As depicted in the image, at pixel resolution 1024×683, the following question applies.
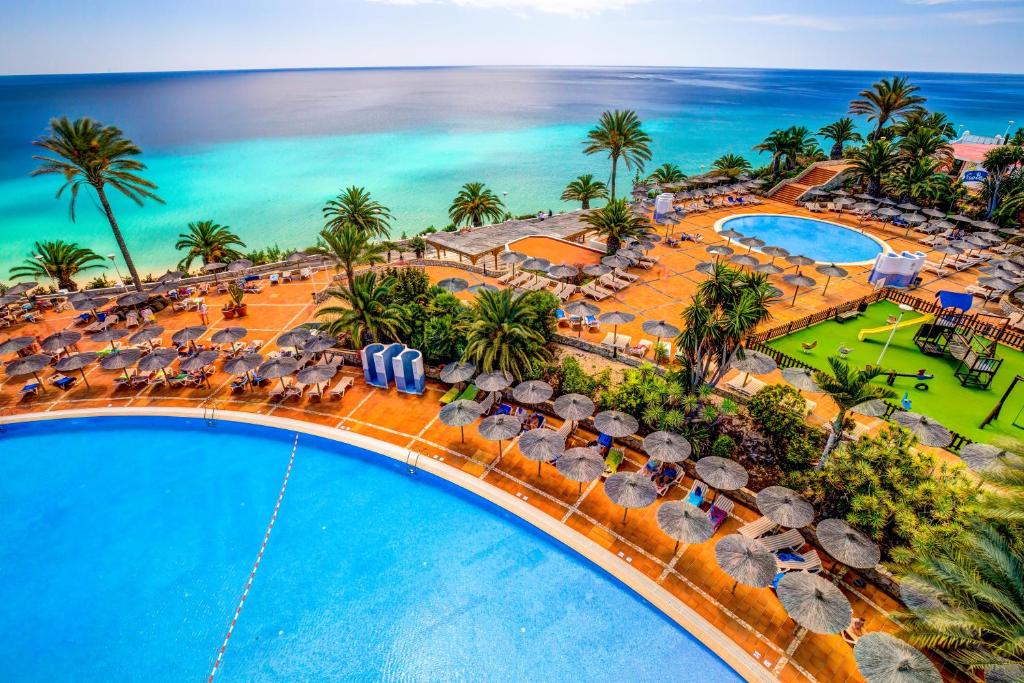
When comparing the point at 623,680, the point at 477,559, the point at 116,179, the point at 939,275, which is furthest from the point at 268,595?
the point at 939,275

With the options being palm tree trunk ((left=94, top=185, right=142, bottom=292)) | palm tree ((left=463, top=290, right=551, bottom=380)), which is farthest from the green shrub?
palm tree trunk ((left=94, top=185, right=142, bottom=292))

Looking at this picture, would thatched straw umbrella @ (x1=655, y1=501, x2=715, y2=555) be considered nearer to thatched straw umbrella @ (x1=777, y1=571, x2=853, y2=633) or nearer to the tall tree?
thatched straw umbrella @ (x1=777, y1=571, x2=853, y2=633)

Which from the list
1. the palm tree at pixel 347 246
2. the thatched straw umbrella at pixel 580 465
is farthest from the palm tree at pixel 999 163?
the palm tree at pixel 347 246

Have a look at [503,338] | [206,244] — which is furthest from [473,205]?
[503,338]

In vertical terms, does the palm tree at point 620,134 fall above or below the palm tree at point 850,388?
above

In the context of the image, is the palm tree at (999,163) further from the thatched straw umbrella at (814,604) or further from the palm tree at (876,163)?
the thatched straw umbrella at (814,604)

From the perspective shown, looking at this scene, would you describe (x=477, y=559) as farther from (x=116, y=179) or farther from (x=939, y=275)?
(x=939, y=275)
